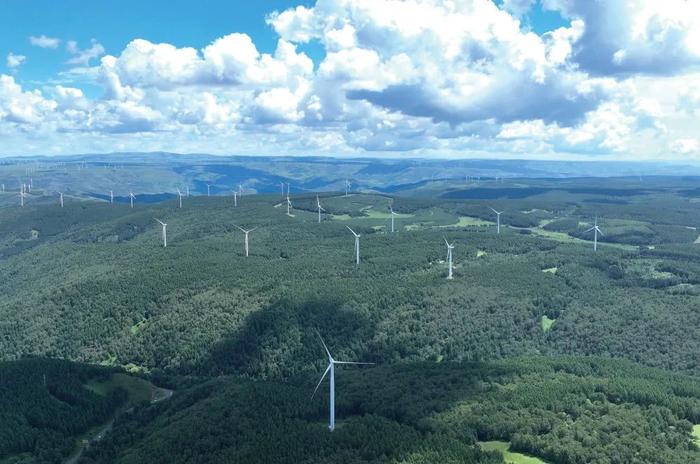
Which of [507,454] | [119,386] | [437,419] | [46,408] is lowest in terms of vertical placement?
[119,386]

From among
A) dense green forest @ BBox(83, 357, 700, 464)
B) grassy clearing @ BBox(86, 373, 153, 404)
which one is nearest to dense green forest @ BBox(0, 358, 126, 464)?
grassy clearing @ BBox(86, 373, 153, 404)

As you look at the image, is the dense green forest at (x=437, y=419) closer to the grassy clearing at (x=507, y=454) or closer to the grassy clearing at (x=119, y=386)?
the grassy clearing at (x=507, y=454)

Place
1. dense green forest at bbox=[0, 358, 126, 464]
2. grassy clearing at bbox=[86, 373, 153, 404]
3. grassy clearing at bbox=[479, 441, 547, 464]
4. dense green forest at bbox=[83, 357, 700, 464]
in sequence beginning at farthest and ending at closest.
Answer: grassy clearing at bbox=[86, 373, 153, 404]
dense green forest at bbox=[0, 358, 126, 464]
dense green forest at bbox=[83, 357, 700, 464]
grassy clearing at bbox=[479, 441, 547, 464]

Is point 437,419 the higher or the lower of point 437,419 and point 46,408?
the higher

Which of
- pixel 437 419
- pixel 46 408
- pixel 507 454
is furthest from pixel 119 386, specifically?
pixel 507 454

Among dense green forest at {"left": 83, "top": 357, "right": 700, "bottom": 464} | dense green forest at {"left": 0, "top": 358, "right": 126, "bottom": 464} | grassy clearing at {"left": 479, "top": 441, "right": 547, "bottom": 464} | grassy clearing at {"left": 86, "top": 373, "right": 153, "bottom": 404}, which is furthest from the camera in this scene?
grassy clearing at {"left": 86, "top": 373, "right": 153, "bottom": 404}

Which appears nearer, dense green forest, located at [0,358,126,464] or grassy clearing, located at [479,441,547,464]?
grassy clearing, located at [479,441,547,464]

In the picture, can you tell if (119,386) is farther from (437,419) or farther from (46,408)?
(437,419)

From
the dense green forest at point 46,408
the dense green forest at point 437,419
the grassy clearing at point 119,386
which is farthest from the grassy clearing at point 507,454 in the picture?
the grassy clearing at point 119,386

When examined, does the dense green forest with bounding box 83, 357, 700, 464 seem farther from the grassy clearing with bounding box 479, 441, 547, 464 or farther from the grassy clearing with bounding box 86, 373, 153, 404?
the grassy clearing with bounding box 86, 373, 153, 404
